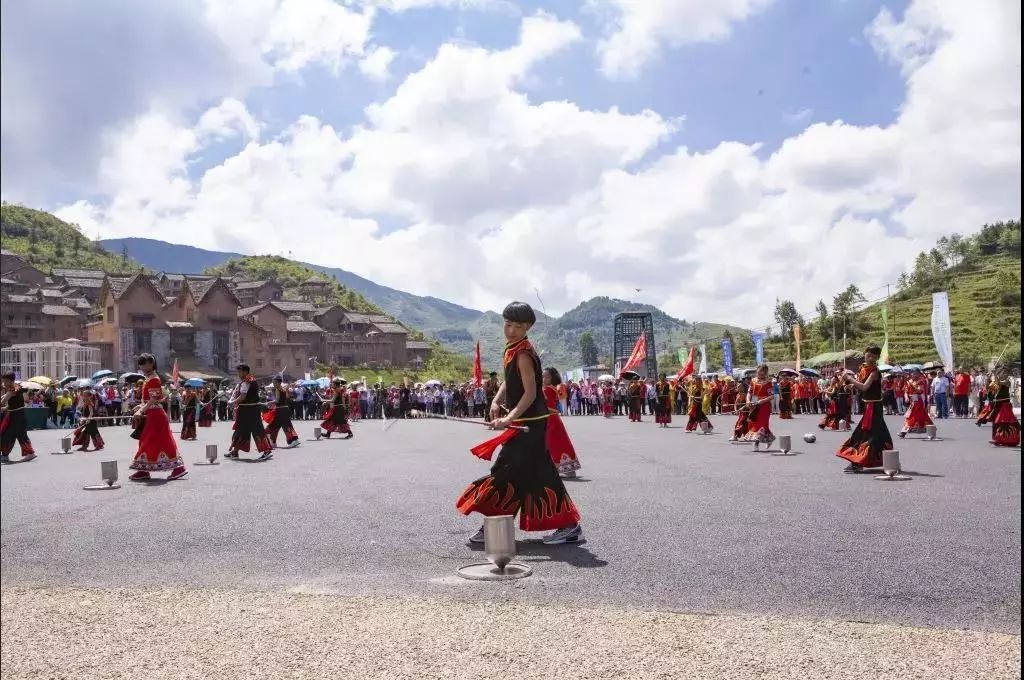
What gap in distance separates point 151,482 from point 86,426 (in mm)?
7725

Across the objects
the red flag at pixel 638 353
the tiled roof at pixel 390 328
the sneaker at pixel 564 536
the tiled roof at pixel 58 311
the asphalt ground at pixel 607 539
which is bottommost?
the asphalt ground at pixel 607 539

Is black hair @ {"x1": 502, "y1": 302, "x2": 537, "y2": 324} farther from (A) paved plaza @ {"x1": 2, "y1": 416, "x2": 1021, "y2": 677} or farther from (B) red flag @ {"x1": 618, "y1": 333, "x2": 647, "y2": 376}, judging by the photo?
(B) red flag @ {"x1": 618, "y1": 333, "x2": 647, "y2": 376}

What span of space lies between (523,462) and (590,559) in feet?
3.03

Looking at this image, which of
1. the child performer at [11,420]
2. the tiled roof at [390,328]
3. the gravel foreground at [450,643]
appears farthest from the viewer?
the tiled roof at [390,328]

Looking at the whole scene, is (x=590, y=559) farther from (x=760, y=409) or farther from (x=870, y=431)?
(x=760, y=409)

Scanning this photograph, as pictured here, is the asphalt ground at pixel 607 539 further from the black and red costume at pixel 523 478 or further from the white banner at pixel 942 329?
the white banner at pixel 942 329

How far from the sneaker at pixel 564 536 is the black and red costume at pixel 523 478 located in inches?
3.4

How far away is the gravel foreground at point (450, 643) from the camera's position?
14.5 ft

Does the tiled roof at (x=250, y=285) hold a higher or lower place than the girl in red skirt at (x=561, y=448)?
higher

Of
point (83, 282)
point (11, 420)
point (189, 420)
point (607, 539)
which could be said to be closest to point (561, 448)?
point (607, 539)

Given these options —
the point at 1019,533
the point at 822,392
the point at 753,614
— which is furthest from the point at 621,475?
the point at 822,392

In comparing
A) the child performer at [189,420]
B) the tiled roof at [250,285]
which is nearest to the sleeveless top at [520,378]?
the child performer at [189,420]

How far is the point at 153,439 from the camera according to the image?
12742 mm

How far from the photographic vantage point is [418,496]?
10.7 metres
